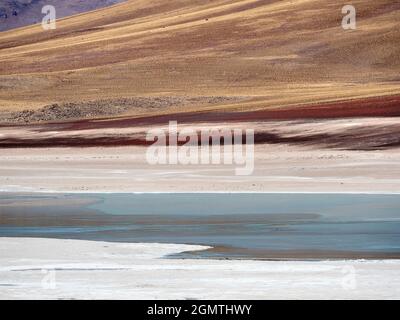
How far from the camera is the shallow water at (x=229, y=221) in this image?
14.0 metres

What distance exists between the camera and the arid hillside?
60375mm

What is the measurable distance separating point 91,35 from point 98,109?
59.6 m

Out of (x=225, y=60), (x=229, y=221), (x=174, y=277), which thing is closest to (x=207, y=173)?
(x=229, y=221)

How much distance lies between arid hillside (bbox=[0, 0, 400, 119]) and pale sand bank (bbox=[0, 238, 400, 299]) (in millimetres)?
33927

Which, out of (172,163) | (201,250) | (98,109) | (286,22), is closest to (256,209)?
(201,250)

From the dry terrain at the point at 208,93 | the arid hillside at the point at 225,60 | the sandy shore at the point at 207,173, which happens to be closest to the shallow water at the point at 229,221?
the sandy shore at the point at 207,173

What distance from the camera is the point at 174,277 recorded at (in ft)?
38.5

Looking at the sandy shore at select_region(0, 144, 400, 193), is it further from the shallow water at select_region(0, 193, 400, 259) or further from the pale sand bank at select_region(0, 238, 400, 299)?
the pale sand bank at select_region(0, 238, 400, 299)

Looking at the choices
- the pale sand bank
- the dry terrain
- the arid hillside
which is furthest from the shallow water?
the arid hillside

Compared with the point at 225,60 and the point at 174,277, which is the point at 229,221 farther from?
the point at 225,60

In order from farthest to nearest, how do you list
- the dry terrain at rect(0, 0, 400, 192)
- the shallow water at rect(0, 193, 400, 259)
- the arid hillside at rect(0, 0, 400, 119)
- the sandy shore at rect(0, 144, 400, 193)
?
the arid hillside at rect(0, 0, 400, 119) → the dry terrain at rect(0, 0, 400, 192) → the sandy shore at rect(0, 144, 400, 193) → the shallow water at rect(0, 193, 400, 259)

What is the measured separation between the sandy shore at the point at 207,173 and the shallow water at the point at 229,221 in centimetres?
141

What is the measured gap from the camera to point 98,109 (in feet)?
174

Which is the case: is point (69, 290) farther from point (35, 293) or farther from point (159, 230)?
point (159, 230)
